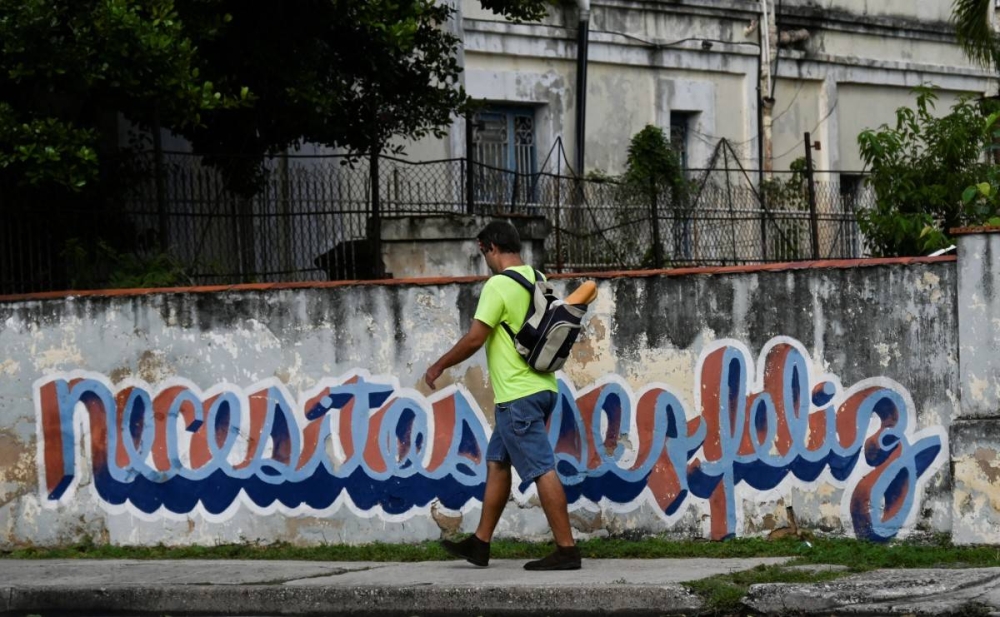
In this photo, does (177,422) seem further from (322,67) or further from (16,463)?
(322,67)

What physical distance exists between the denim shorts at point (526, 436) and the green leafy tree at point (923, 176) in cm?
604

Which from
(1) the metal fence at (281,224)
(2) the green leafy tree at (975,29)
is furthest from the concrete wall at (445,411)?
(2) the green leafy tree at (975,29)

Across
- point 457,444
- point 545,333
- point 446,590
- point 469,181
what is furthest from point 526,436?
point 469,181

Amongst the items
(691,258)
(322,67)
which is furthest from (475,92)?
(322,67)

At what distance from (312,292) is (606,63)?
38.6ft

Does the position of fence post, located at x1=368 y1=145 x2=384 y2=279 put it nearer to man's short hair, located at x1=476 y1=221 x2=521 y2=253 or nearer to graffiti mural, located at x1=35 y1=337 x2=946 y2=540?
graffiti mural, located at x1=35 y1=337 x2=946 y2=540

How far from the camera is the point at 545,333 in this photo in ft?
26.9

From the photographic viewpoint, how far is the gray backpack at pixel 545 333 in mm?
8219

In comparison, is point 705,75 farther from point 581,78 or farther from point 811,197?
point 811,197

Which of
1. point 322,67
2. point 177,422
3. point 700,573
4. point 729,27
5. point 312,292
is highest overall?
point 729,27

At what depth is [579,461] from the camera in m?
9.32

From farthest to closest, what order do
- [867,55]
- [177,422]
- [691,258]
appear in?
[867,55] < [691,258] < [177,422]

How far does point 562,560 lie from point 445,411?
5.23ft

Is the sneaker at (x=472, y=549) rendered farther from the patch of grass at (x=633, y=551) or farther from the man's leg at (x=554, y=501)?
the patch of grass at (x=633, y=551)
